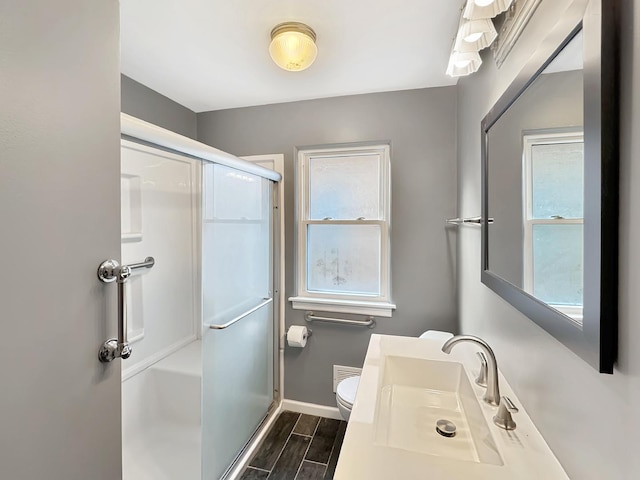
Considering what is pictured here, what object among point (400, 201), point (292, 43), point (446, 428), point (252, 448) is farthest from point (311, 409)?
point (292, 43)

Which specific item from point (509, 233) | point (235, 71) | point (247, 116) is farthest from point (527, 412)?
point (247, 116)

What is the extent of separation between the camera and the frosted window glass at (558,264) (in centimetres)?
62

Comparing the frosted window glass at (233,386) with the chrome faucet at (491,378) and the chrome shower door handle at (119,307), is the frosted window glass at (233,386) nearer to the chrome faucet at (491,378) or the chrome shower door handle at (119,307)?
the chrome shower door handle at (119,307)

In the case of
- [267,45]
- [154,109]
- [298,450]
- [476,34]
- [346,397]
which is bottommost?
[298,450]

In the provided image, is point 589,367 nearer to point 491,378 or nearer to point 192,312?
point 491,378

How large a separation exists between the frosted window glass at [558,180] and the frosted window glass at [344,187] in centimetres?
144

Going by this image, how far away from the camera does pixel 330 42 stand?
1.56m

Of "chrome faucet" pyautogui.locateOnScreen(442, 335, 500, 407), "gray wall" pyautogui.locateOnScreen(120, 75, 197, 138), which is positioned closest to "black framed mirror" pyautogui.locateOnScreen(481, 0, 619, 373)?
"chrome faucet" pyautogui.locateOnScreen(442, 335, 500, 407)

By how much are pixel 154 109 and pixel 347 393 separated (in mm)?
2287

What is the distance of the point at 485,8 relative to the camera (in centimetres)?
99

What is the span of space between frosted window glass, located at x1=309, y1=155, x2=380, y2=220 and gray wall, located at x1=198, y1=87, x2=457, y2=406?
145mm

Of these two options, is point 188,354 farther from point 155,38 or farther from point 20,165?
point 155,38

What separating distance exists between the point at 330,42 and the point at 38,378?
68.5 inches

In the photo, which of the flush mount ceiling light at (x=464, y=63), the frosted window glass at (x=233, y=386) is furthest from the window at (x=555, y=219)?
the frosted window glass at (x=233, y=386)
